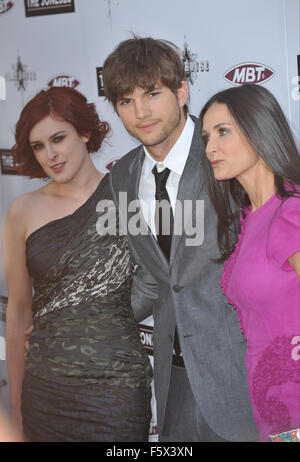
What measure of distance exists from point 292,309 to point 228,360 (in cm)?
49

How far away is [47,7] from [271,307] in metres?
1.79

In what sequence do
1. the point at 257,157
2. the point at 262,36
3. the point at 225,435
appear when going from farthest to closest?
the point at 262,36
the point at 225,435
the point at 257,157

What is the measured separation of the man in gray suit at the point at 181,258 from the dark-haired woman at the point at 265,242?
19cm

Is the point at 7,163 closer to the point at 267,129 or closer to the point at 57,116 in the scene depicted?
the point at 57,116

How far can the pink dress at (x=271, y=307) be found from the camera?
160cm

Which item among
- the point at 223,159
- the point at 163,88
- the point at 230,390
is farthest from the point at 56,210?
the point at 230,390

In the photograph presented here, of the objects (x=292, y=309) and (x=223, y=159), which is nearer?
(x=292, y=309)

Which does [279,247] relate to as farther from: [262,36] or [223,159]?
[262,36]

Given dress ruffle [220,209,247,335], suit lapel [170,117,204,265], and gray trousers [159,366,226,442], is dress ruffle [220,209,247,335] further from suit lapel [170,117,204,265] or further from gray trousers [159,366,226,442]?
gray trousers [159,366,226,442]

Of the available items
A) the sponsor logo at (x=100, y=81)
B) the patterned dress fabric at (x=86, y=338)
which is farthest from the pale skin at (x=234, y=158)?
the sponsor logo at (x=100, y=81)

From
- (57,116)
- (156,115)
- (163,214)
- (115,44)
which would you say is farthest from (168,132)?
(115,44)

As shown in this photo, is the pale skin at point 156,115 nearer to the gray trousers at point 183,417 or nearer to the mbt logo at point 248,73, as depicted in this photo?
the mbt logo at point 248,73

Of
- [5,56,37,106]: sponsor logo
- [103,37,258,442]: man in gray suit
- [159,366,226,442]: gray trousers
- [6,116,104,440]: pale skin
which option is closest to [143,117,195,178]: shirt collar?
[103,37,258,442]: man in gray suit

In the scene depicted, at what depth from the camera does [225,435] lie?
2.00 meters
